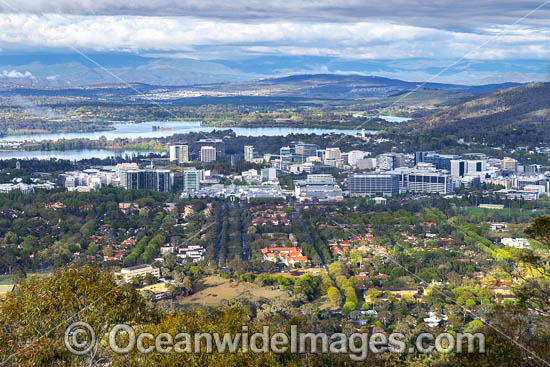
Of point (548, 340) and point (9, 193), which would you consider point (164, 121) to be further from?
point (548, 340)

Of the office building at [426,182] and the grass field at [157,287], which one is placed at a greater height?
the office building at [426,182]

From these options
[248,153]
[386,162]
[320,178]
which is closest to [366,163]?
[386,162]

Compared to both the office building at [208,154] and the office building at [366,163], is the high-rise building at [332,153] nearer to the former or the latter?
the office building at [366,163]

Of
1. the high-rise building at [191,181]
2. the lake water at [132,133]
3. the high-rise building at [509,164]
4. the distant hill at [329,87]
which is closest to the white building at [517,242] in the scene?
the high-rise building at [191,181]

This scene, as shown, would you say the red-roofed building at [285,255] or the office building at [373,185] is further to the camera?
the office building at [373,185]

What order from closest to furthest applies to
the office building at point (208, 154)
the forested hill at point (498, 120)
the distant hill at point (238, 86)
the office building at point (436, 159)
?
the office building at point (436, 159) → the office building at point (208, 154) → the forested hill at point (498, 120) → the distant hill at point (238, 86)

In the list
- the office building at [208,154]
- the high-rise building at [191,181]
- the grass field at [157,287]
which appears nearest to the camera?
the grass field at [157,287]

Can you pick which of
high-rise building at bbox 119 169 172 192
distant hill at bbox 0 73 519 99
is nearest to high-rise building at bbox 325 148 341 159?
high-rise building at bbox 119 169 172 192

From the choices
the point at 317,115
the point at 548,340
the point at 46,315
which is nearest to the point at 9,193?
the point at 46,315
